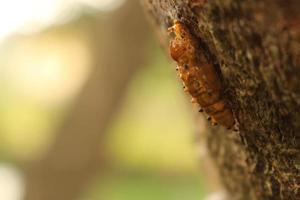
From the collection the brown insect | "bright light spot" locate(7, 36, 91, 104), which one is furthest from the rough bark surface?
"bright light spot" locate(7, 36, 91, 104)

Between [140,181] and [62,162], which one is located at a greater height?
[62,162]

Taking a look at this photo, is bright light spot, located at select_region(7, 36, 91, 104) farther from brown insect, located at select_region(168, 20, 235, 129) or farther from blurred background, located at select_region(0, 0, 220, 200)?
brown insect, located at select_region(168, 20, 235, 129)

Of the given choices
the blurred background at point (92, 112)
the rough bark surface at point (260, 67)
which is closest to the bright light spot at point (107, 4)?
the blurred background at point (92, 112)

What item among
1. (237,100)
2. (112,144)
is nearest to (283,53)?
(237,100)

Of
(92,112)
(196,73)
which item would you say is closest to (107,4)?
(92,112)

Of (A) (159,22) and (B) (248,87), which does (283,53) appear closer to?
(B) (248,87)

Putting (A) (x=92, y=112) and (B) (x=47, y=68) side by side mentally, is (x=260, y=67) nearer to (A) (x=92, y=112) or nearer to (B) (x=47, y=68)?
(A) (x=92, y=112)

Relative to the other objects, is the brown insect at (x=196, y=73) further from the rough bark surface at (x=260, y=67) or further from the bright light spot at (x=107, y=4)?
the bright light spot at (x=107, y=4)
